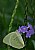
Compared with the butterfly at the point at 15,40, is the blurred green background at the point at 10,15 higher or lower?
higher

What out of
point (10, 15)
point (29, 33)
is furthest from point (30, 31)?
point (10, 15)

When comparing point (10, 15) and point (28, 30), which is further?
point (10, 15)

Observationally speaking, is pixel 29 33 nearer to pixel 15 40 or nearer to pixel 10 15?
pixel 15 40

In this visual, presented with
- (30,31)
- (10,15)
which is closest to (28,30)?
(30,31)

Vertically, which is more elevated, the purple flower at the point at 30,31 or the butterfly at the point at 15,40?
the purple flower at the point at 30,31

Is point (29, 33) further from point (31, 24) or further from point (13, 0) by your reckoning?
point (13, 0)

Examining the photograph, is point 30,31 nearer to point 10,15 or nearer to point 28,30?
point 28,30

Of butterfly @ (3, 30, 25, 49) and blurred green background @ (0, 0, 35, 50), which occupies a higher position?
blurred green background @ (0, 0, 35, 50)

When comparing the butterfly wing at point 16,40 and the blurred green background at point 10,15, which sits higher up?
the blurred green background at point 10,15

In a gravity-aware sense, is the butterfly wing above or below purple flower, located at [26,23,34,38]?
below
